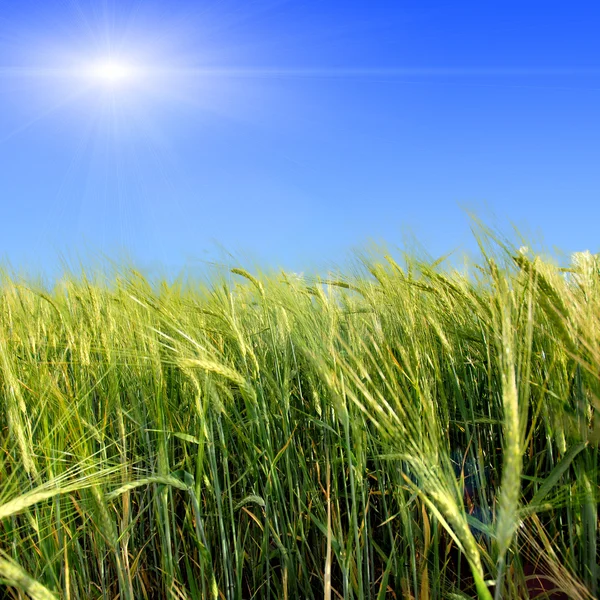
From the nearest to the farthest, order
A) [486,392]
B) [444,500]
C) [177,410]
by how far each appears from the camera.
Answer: [444,500]
[177,410]
[486,392]

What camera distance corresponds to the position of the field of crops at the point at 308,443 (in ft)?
3.78

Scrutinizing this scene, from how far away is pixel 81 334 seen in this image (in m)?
1.74

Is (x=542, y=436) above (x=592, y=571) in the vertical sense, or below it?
above

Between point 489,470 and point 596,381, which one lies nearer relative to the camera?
point 596,381

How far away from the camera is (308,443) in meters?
1.72

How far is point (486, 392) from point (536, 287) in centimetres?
82

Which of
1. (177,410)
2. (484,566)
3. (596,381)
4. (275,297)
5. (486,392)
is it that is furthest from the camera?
(486,392)

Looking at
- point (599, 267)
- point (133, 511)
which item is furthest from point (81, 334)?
point (599, 267)

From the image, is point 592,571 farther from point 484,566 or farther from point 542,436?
point 542,436

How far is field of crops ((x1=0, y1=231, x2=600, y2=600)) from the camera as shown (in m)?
1.15

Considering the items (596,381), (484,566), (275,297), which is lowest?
(484,566)

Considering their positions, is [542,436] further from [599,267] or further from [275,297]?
[275,297]

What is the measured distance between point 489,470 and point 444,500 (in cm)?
111

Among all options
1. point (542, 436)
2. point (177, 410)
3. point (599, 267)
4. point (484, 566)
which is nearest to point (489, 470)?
point (542, 436)
